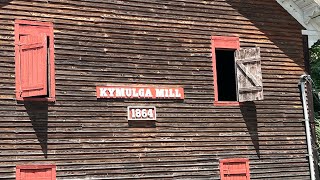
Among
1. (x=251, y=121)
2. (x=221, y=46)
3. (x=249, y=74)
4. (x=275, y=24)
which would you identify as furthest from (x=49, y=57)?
(x=275, y=24)

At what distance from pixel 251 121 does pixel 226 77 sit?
12.8 ft

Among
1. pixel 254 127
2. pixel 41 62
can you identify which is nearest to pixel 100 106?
pixel 41 62

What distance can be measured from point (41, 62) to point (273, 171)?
7395mm

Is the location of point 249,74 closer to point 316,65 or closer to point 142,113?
point 142,113

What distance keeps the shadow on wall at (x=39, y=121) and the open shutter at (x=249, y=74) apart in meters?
5.47

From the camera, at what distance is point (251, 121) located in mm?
18016

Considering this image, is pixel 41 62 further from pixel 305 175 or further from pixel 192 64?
pixel 305 175

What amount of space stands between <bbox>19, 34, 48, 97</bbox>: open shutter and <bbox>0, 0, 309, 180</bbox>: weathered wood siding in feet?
0.92

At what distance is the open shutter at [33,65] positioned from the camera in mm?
14320

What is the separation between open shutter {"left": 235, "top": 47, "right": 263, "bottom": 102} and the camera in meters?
17.2

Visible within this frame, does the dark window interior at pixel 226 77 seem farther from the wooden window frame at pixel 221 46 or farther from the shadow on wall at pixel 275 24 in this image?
the wooden window frame at pixel 221 46

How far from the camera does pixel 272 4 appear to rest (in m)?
19.0

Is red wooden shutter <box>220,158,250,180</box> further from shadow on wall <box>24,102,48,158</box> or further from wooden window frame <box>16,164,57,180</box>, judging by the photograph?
shadow on wall <box>24,102,48,158</box>

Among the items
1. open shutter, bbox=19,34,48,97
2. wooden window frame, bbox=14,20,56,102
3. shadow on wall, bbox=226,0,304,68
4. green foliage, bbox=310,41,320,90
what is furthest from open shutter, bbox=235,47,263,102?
green foliage, bbox=310,41,320,90
